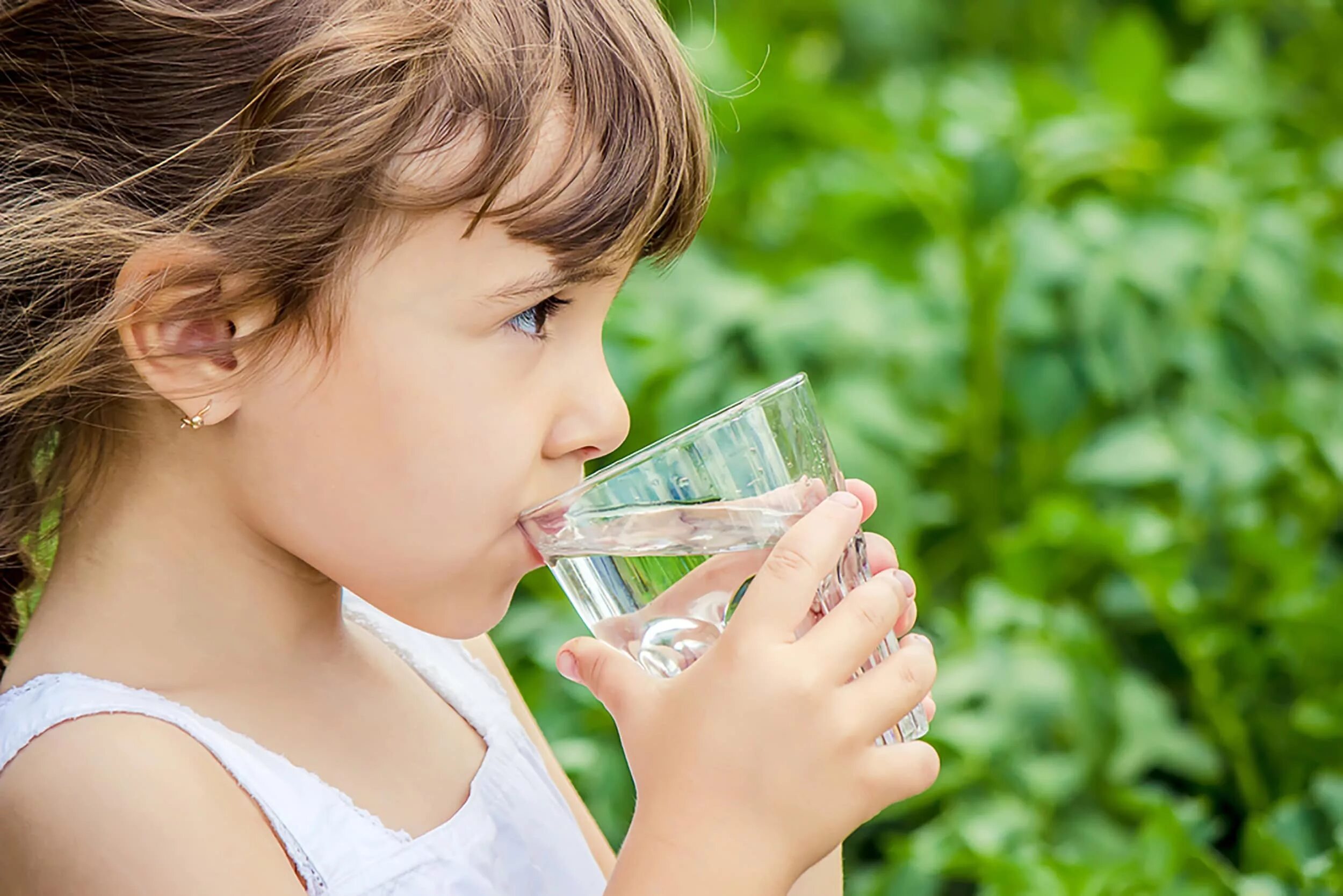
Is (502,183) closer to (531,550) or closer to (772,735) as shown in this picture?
(531,550)

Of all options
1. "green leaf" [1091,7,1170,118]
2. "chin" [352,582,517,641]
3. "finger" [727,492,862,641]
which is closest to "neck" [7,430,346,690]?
"chin" [352,582,517,641]

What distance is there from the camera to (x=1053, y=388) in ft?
7.48

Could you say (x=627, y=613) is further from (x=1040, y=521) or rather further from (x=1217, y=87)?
(x=1217, y=87)

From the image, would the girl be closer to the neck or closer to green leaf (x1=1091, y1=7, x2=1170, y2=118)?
the neck

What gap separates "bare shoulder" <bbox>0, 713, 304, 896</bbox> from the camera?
3.19 feet

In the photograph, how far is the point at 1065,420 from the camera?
2312 mm

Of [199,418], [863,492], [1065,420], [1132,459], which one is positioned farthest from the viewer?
[1065,420]

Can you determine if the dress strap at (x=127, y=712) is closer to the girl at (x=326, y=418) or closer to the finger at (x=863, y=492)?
the girl at (x=326, y=418)

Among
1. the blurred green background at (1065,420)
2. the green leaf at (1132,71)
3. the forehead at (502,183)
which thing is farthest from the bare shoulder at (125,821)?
the green leaf at (1132,71)

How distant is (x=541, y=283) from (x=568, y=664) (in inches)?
10.7

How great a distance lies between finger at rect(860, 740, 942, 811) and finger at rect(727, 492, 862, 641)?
0.10m

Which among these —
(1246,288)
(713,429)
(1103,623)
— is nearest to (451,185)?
(713,429)

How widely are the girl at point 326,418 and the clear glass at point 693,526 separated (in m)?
0.03

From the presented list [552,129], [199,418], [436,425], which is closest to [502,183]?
[552,129]
